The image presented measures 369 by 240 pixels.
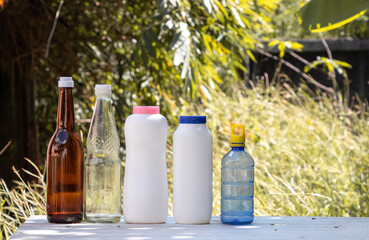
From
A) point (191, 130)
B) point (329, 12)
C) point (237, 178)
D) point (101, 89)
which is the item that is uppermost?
point (329, 12)

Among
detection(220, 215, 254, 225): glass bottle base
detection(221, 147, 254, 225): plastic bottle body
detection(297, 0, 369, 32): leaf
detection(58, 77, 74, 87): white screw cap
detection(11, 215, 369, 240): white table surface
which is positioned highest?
detection(297, 0, 369, 32): leaf

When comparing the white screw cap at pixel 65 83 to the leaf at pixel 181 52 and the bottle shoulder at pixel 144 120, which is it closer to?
the bottle shoulder at pixel 144 120

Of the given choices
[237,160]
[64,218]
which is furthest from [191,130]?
[64,218]

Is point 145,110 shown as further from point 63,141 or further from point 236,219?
→ point 236,219

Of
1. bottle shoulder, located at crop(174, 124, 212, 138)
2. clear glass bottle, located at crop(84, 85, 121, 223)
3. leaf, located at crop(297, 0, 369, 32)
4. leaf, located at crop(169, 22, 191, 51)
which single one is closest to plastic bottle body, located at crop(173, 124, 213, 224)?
bottle shoulder, located at crop(174, 124, 212, 138)

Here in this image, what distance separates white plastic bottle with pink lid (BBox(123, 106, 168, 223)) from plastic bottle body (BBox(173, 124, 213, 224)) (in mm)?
40

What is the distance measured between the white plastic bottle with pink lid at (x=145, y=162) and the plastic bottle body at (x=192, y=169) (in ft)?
0.13

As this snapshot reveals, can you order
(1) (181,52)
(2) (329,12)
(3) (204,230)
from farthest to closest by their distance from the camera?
(1) (181,52), (2) (329,12), (3) (204,230)

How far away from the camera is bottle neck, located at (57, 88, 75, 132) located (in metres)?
1.54

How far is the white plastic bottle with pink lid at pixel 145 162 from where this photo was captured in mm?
1530

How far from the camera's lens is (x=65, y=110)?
1.54 m

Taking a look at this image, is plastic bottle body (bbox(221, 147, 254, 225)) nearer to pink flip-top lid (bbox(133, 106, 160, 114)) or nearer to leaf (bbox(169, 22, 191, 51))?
pink flip-top lid (bbox(133, 106, 160, 114))

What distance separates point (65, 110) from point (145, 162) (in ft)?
0.78

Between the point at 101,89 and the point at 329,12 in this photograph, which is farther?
the point at 329,12
